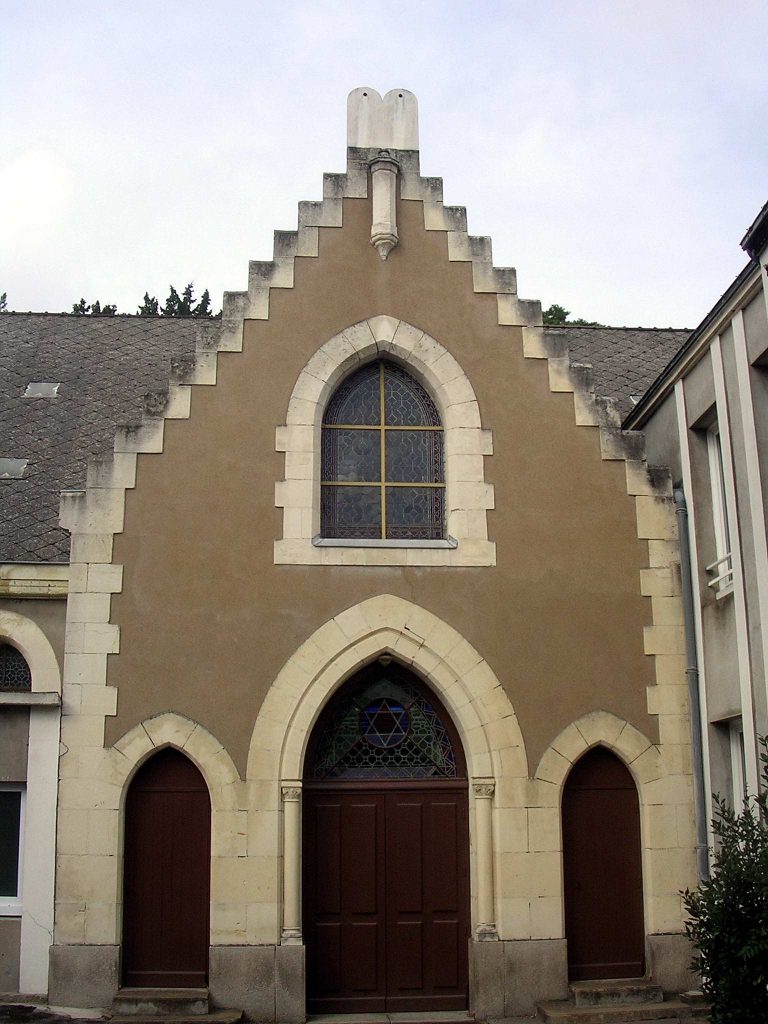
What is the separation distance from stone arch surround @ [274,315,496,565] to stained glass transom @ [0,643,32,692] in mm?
2706

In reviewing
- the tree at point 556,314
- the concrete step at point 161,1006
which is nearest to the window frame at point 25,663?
the concrete step at point 161,1006

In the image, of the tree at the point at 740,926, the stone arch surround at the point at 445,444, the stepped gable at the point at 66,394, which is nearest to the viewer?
the tree at the point at 740,926

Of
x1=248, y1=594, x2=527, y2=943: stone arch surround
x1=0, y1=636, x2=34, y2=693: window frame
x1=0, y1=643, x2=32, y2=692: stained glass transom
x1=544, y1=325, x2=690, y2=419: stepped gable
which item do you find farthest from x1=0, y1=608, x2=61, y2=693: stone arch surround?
x1=544, y1=325, x2=690, y2=419: stepped gable

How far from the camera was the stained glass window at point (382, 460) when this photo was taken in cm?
1226

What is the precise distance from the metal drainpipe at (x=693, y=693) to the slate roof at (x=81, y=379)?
2.36m

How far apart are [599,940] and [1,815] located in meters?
5.85

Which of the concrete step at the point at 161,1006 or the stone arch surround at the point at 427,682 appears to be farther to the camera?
the stone arch surround at the point at 427,682

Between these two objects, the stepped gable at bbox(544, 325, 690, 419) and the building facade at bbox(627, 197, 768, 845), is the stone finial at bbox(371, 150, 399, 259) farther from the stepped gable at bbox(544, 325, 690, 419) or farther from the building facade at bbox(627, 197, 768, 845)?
the stepped gable at bbox(544, 325, 690, 419)

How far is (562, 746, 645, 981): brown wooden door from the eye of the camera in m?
11.5

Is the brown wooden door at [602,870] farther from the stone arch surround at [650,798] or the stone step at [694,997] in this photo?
the stone step at [694,997]

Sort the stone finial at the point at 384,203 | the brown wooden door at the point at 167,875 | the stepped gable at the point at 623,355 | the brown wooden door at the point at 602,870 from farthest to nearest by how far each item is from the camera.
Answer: the stepped gable at the point at 623,355 → the stone finial at the point at 384,203 → the brown wooden door at the point at 602,870 → the brown wooden door at the point at 167,875

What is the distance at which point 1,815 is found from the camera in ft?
38.3

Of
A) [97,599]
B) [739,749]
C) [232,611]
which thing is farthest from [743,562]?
[97,599]

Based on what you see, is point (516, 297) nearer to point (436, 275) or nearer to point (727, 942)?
point (436, 275)
